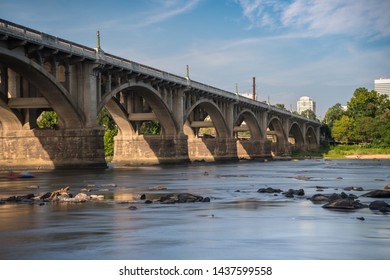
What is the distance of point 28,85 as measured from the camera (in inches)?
2650

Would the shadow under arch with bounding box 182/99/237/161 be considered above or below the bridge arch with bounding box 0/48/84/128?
below

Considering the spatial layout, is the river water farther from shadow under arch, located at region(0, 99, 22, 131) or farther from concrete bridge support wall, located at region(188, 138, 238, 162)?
concrete bridge support wall, located at region(188, 138, 238, 162)

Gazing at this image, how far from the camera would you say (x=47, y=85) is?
60094mm

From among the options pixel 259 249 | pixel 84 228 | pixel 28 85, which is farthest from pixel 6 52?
pixel 259 249

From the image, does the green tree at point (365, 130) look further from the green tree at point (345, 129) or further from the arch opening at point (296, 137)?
the arch opening at point (296, 137)

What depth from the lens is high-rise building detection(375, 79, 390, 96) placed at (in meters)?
175

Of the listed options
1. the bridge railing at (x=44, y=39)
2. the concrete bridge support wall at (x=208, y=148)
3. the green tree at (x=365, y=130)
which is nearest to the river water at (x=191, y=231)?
the bridge railing at (x=44, y=39)

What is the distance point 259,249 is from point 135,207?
471 inches

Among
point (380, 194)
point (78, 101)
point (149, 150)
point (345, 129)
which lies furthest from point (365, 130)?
point (380, 194)

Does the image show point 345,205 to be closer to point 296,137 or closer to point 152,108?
point 152,108

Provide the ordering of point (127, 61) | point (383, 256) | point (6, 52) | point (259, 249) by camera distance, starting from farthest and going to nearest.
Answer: point (127, 61), point (6, 52), point (259, 249), point (383, 256)

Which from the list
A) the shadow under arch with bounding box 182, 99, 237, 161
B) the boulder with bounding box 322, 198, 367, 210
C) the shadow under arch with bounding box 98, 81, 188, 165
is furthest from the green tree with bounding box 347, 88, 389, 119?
the boulder with bounding box 322, 198, 367, 210

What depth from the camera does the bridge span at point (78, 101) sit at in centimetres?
5797

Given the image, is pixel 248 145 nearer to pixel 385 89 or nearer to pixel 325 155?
pixel 325 155
